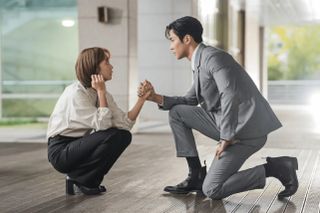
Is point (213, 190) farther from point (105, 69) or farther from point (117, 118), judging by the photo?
point (105, 69)

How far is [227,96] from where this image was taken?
3.56m

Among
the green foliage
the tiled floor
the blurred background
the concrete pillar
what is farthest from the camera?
the green foliage

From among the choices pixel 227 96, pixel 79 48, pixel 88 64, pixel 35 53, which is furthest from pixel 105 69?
pixel 35 53

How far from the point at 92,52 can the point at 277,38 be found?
36579mm

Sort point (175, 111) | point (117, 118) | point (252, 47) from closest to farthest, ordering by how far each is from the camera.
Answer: point (117, 118) < point (175, 111) < point (252, 47)

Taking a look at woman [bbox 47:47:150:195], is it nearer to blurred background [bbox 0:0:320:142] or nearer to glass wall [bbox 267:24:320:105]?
blurred background [bbox 0:0:320:142]

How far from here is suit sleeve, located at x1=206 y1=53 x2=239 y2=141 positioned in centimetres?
355

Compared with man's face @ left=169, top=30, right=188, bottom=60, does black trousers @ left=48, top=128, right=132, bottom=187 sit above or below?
below

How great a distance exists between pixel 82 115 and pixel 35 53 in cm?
922

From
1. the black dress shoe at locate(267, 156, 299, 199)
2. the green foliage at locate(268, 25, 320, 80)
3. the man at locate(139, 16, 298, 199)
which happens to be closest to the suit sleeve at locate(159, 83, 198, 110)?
the man at locate(139, 16, 298, 199)

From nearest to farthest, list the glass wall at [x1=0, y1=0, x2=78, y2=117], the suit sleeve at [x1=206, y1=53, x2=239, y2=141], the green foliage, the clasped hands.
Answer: the suit sleeve at [x1=206, y1=53, x2=239, y2=141], the clasped hands, the glass wall at [x1=0, y1=0, x2=78, y2=117], the green foliage

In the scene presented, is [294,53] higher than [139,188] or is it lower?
lower

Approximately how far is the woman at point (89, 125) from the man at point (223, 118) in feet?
0.90

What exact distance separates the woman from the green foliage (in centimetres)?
3351
